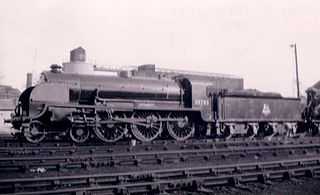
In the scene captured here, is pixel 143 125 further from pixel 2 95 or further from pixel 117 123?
pixel 2 95

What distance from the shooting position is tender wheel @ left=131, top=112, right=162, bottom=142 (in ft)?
48.3

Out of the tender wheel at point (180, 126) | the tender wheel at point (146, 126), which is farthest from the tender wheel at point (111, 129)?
the tender wheel at point (180, 126)

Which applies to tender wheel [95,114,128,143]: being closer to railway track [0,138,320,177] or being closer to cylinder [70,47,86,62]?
railway track [0,138,320,177]

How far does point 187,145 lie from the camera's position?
13562mm

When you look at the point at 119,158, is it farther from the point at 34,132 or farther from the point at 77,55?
the point at 77,55

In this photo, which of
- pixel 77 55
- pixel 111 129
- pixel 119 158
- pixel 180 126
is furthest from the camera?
pixel 77 55

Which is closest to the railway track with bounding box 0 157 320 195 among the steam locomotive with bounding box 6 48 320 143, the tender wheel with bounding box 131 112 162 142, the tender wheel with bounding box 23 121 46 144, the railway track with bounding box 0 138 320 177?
the railway track with bounding box 0 138 320 177

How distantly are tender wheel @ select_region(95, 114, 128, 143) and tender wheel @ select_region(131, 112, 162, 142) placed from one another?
50 cm

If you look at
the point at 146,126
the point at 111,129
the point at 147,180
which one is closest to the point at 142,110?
the point at 146,126

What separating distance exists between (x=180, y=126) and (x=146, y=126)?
1.87 meters

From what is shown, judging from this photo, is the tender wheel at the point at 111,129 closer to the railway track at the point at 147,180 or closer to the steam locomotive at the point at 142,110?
the steam locomotive at the point at 142,110

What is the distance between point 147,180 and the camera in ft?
23.6

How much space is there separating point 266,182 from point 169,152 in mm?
4094

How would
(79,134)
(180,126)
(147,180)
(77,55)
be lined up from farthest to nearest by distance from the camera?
(77,55) → (180,126) → (79,134) → (147,180)
